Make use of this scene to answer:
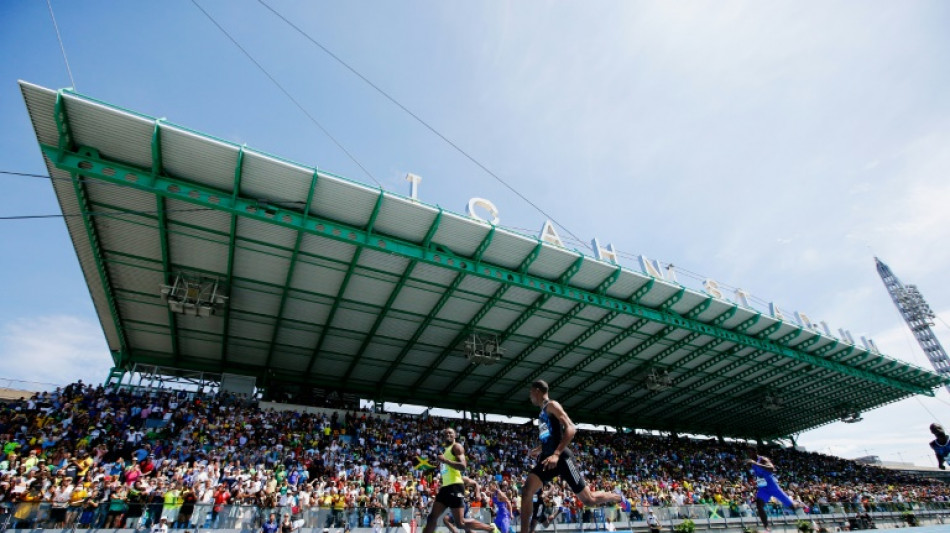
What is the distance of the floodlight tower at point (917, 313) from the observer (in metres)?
74.6

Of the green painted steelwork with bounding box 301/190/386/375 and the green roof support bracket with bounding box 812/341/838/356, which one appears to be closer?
the green painted steelwork with bounding box 301/190/386/375

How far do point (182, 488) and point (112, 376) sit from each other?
14555 millimetres

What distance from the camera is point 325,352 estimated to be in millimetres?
27281

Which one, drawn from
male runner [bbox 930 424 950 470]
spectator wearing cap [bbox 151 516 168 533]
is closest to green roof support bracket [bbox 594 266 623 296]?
male runner [bbox 930 424 950 470]

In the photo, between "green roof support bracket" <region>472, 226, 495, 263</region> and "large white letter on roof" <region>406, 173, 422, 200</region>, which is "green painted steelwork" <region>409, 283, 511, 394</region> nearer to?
"green roof support bracket" <region>472, 226, 495, 263</region>

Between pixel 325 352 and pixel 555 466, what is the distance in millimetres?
23993

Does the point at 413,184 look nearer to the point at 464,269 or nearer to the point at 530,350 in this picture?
the point at 464,269

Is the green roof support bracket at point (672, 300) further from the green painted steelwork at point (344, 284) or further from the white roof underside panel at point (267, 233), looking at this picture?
the white roof underside panel at point (267, 233)

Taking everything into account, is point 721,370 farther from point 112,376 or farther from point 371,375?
point 112,376

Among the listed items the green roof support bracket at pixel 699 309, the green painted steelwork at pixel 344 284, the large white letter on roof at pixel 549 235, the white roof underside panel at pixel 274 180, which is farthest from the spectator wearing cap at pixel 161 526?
the green roof support bracket at pixel 699 309

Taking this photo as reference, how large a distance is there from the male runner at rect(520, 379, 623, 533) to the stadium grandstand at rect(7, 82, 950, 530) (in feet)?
13.5

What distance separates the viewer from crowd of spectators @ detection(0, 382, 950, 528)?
43.9ft

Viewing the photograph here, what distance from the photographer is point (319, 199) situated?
17.1m

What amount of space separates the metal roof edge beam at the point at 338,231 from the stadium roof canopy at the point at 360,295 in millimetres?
57
